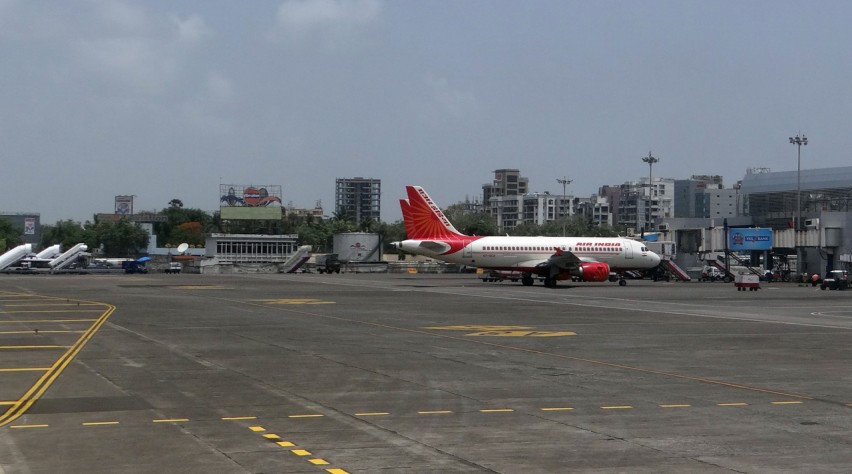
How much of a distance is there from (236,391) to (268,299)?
3874 centimetres

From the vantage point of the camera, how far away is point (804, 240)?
358 ft

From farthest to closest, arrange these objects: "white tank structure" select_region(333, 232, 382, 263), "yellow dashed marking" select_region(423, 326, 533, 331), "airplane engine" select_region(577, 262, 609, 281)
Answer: "white tank structure" select_region(333, 232, 382, 263), "airplane engine" select_region(577, 262, 609, 281), "yellow dashed marking" select_region(423, 326, 533, 331)

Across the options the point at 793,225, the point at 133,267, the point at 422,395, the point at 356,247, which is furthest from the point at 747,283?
the point at 133,267

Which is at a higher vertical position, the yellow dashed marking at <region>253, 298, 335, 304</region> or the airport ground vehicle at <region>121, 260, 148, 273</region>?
the airport ground vehicle at <region>121, 260, 148, 273</region>

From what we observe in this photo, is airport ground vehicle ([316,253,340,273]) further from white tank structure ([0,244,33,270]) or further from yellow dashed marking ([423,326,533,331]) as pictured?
yellow dashed marking ([423,326,533,331])

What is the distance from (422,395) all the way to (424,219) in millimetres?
61994

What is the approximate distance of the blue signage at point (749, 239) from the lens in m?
112

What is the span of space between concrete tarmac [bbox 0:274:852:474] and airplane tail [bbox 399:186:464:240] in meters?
39.5

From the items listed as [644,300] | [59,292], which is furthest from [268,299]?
[644,300]

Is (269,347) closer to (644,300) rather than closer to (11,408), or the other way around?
(11,408)

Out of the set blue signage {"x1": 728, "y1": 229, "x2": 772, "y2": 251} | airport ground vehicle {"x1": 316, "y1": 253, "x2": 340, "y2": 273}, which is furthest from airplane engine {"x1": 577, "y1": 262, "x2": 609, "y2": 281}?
airport ground vehicle {"x1": 316, "y1": 253, "x2": 340, "y2": 273}

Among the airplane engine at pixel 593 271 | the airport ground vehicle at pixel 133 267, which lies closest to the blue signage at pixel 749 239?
the airplane engine at pixel 593 271

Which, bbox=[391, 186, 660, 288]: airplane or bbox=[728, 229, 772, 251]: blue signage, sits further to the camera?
bbox=[728, 229, 772, 251]: blue signage

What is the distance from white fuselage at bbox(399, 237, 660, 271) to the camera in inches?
3120
